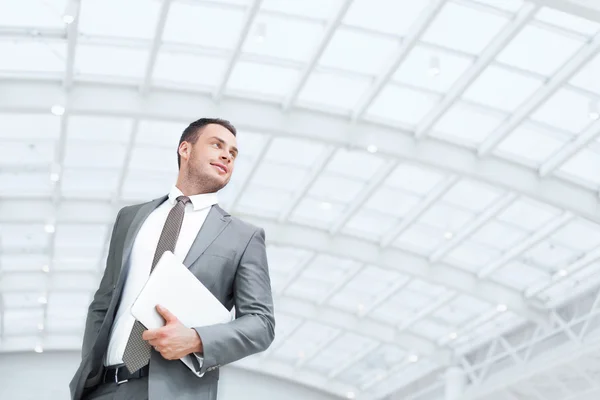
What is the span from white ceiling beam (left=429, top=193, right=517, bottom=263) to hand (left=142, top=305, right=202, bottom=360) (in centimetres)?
2422

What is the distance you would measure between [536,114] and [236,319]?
20421 mm

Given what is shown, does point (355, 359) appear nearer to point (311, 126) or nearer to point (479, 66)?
Result: point (311, 126)

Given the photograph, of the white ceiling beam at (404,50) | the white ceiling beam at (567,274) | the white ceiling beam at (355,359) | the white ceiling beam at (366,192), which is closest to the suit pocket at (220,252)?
the white ceiling beam at (404,50)

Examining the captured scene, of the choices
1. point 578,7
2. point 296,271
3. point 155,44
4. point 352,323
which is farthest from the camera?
point 352,323

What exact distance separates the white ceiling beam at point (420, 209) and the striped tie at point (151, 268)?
23.1 m

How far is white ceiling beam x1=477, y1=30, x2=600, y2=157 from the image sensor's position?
1928 centimetres

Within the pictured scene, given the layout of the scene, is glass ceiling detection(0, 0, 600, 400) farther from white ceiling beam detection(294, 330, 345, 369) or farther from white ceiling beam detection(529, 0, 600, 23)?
white ceiling beam detection(294, 330, 345, 369)

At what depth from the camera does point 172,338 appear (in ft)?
9.69

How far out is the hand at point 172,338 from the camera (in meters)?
2.94

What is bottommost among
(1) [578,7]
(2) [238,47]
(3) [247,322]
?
(3) [247,322]

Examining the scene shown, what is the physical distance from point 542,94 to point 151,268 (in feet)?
62.7


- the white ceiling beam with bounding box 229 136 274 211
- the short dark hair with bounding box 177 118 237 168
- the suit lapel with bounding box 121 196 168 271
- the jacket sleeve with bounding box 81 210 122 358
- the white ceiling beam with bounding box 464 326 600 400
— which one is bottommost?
the jacket sleeve with bounding box 81 210 122 358

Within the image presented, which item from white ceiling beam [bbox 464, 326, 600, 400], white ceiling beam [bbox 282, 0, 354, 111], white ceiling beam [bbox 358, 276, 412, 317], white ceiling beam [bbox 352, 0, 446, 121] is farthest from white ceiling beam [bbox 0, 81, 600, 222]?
white ceiling beam [bbox 358, 276, 412, 317]

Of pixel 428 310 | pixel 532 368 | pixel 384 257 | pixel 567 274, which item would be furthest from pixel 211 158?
pixel 428 310
